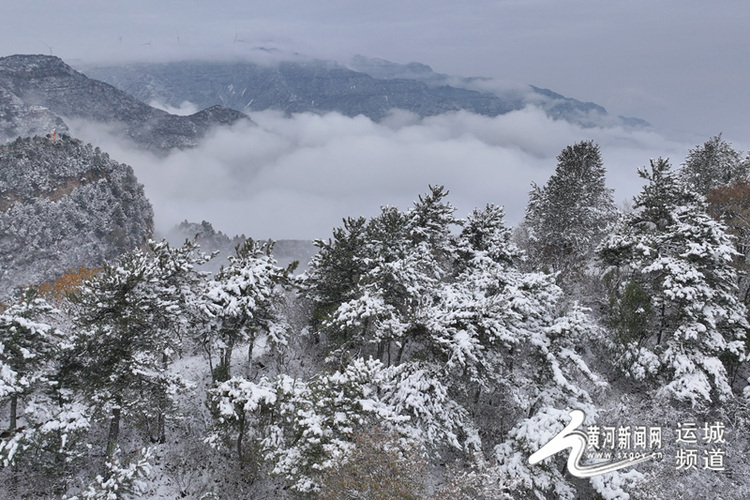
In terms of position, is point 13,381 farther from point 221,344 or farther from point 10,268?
point 10,268

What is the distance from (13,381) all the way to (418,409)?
1381 centimetres

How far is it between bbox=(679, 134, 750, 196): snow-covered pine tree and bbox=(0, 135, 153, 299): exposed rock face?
350 ft

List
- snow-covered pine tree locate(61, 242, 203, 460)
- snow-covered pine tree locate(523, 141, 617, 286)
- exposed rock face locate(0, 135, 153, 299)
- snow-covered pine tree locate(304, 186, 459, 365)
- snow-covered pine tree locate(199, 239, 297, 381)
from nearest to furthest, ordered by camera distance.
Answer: snow-covered pine tree locate(61, 242, 203, 460)
snow-covered pine tree locate(304, 186, 459, 365)
snow-covered pine tree locate(199, 239, 297, 381)
snow-covered pine tree locate(523, 141, 617, 286)
exposed rock face locate(0, 135, 153, 299)

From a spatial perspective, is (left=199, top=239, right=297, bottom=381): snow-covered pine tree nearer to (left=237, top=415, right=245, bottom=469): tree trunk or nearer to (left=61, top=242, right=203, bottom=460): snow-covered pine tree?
(left=61, top=242, right=203, bottom=460): snow-covered pine tree

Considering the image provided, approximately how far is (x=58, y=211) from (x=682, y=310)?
5370 inches

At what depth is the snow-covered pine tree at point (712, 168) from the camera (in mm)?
35125

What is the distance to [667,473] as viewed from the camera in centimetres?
1680

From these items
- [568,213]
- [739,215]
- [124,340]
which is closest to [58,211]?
[124,340]

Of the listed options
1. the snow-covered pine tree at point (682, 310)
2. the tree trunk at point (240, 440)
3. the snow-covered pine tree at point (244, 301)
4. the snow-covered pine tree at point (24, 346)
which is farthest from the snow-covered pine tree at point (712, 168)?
the snow-covered pine tree at point (24, 346)

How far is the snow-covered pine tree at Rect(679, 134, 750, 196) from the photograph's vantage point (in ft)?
115

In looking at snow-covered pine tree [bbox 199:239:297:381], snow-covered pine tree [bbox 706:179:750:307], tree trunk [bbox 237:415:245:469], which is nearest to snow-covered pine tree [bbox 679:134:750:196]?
snow-covered pine tree [bbox 706:179:750:307]

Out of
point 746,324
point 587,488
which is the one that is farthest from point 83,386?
point 746,324

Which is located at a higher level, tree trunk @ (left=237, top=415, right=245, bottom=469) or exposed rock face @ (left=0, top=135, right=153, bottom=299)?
exposed rock face @ (left=0, top=135, right=153, bottom=299)

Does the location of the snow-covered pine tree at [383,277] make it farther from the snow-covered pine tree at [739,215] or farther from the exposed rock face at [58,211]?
the exposed rock face at [58,211]
